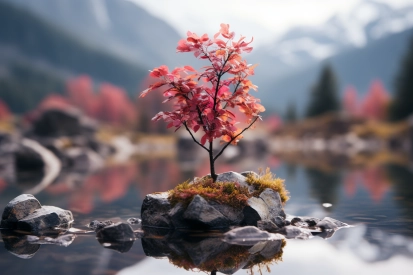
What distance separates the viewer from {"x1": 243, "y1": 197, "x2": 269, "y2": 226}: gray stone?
1177cm

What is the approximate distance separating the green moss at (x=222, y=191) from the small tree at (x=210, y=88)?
0.79m

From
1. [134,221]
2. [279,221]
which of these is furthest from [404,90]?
[134,221]

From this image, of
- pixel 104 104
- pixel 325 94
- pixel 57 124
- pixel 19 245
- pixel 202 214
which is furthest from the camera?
pixel 104 104

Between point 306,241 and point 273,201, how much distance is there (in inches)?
91.6

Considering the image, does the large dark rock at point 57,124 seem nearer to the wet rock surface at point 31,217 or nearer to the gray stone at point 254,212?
the wet rock surface at point 31,217

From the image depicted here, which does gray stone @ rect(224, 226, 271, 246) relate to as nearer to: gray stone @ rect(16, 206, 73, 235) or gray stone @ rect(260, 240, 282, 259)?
gray stone @ rect(260, 240, 282, 259)

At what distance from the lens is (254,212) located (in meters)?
11.8

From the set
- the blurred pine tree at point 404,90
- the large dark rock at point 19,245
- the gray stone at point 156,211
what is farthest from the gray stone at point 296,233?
the blurred pine tree at point 404,90

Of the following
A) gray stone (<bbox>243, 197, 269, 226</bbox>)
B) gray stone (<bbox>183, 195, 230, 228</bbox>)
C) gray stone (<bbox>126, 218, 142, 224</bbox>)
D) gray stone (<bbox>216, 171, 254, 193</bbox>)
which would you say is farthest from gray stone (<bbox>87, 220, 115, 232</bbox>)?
gray stone (<bbox>243, 197, 269, 226</bbox>)

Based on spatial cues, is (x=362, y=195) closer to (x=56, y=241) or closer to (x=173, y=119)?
(x=173, y=119)

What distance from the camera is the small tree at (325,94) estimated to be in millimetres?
96312

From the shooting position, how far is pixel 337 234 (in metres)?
11.1

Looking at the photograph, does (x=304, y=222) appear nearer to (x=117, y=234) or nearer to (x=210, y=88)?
(x=210, y=88)

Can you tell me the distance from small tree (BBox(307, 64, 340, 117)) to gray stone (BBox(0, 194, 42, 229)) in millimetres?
90047
